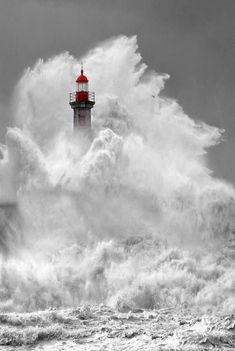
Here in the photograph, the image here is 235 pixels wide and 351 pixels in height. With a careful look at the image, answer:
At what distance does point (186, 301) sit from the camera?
36.2 m

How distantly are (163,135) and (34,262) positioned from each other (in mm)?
13373

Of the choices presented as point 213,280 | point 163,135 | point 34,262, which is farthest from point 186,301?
point 163,135

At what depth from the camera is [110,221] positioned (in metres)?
41.1

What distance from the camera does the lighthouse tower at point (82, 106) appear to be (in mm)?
47344

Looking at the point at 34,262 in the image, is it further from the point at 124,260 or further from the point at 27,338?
the point at 27,338

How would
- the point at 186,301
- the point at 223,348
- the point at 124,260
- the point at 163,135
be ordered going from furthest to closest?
the point at 163,135, the point at 124,260, the point at 186,301, the point at 223,348

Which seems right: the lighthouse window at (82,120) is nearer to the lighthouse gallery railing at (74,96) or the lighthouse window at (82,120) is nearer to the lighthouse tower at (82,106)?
the lighthouse tower at (82,106)

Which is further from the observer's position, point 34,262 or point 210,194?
point 210,194

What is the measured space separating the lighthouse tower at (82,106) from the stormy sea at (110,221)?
1.70ft

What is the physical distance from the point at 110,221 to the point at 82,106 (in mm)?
9075

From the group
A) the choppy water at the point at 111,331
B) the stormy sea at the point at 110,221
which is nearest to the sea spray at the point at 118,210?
the stormy sea at the point at 110,221

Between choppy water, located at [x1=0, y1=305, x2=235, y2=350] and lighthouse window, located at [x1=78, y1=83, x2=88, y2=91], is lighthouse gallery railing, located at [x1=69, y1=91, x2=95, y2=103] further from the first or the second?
choppy water, located at [x1=0, y1=305, x2=235, y2=350]

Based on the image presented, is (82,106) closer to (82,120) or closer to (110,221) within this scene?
(82,120)

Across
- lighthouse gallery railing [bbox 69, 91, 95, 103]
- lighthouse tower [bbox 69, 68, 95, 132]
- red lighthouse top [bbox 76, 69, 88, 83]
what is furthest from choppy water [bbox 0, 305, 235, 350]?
red lighthouse top [bbox 76, 69, 88, 83]
